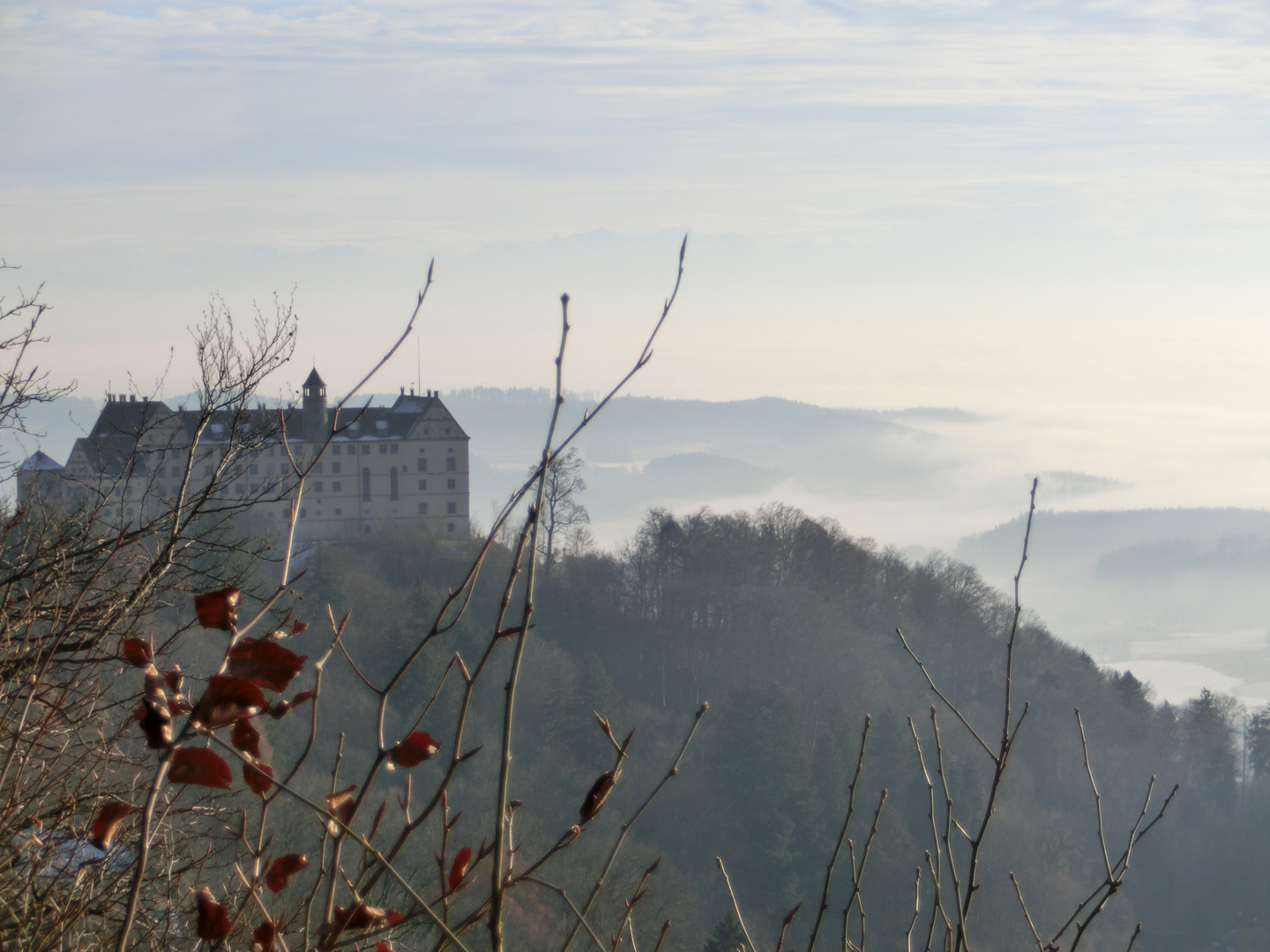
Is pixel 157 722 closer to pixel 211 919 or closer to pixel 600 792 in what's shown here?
pixel 211 919

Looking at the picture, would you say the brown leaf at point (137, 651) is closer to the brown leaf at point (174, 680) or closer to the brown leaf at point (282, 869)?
the brown leaf at point (174, 680)

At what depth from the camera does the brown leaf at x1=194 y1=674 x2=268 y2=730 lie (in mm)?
1290

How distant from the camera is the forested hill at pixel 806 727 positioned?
35000 millimetres

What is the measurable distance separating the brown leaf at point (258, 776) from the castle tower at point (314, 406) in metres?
48.6

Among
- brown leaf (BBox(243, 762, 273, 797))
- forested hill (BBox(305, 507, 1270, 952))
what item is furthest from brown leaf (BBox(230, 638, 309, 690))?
forested hill (BBox(305, 507, 1270, 952))

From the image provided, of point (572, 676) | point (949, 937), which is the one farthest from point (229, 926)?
point (572, 676)

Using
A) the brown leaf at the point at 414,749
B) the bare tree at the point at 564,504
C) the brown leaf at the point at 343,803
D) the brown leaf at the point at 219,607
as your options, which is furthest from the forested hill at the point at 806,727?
the brown leaf at the point at 219,607

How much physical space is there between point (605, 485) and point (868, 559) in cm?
8319

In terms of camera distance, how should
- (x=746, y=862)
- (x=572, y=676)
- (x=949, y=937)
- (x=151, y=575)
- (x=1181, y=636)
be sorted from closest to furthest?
(x=949, y=937) → (x=151, y=575) → (x=746, y=862) → (x=572, y=676) → (x=1181, y=636)

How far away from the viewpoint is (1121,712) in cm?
5153

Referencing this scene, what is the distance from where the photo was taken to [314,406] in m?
49.3

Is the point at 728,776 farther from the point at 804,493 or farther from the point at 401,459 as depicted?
the point at 804,493

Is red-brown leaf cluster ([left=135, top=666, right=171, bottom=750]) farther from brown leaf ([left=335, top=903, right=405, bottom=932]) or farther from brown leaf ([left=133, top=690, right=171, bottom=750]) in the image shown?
brown leaf ([left=335, top=903, right=405, bottom=932])

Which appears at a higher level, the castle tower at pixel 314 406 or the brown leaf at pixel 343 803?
the castle tower at pixel 314 406
